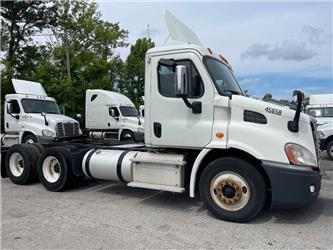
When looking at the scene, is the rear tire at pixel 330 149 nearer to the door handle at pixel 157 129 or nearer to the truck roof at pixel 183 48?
the truck roof at pixel 183 48

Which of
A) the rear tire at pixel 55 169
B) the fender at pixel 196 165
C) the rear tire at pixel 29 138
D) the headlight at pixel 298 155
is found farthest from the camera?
the rear tire at pixel 29 138

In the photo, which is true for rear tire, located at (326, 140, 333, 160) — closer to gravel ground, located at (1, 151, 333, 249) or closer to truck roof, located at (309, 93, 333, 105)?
truck roof, located at (309, 93, 333, 105)

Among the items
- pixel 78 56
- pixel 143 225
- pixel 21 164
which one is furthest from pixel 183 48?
pixel 78 56

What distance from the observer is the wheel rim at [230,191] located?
16.4 feet

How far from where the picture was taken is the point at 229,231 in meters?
4.68

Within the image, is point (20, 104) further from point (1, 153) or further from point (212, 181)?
point (212, 181)

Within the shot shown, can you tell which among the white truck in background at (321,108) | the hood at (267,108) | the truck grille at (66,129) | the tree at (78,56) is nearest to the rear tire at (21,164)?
the hood at (267,108)

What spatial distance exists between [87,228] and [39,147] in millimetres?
3764

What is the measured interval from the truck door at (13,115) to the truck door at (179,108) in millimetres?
10370

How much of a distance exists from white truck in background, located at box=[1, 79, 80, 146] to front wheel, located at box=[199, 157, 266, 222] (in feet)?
32.3

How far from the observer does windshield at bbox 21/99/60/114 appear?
14320 mm

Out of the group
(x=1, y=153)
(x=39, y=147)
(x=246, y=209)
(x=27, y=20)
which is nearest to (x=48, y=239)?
(x=246, y=209)

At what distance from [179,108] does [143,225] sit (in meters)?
1.91

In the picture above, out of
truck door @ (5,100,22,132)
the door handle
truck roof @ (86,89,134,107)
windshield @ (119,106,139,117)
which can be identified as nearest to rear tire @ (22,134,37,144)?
truck door @ (5,100,22,132)
